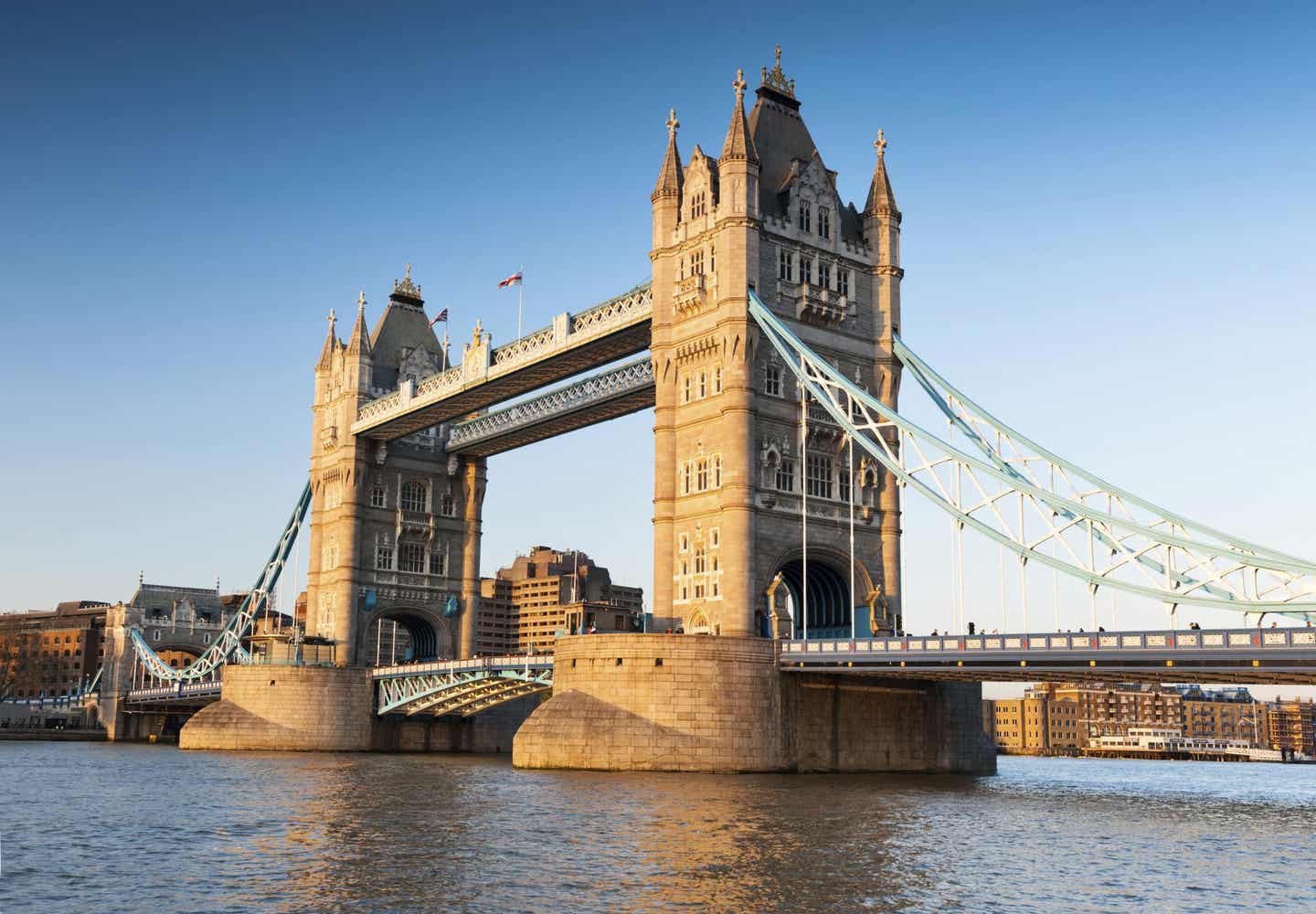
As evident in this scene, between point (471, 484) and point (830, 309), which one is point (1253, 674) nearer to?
point (830, 309)

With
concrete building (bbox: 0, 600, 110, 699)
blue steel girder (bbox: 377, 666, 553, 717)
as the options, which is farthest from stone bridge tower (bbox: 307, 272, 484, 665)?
concrete building (bbox: 0, 600, 110, 699)

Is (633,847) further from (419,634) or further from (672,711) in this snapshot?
(419,634)

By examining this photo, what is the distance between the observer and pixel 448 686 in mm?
83688

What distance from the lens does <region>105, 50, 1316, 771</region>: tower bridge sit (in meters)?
54.5

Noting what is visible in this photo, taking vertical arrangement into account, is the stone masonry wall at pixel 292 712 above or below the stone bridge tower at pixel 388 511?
below

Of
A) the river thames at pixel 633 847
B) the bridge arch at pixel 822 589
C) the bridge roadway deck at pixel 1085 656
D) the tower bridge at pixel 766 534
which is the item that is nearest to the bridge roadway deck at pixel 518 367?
the tower bridge at pixel 766 534

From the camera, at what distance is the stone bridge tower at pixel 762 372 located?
216 feet

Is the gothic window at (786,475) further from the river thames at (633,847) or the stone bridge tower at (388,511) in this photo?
the stone bridge tower at (388,511)

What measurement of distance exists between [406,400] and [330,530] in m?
14.3

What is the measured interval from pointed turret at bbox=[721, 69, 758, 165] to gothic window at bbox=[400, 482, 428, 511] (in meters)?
44.7

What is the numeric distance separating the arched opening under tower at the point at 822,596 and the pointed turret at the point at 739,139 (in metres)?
19.6

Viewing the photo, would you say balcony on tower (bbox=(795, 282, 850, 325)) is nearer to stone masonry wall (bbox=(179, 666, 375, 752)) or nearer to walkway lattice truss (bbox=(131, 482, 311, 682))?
stone masonry wall (bbox=(179, 666, 375, 752))

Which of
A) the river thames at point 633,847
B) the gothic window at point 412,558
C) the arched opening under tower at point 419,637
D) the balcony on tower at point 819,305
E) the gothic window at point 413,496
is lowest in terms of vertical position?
the river thames at point 633,847

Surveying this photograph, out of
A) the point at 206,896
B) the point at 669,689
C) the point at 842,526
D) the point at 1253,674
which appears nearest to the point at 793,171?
the point at 842,526
